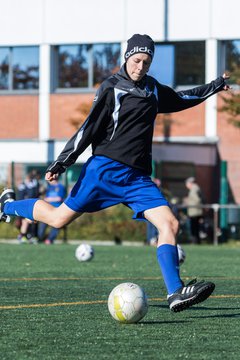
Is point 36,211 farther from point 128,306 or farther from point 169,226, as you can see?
point 128,306

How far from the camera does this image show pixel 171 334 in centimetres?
769

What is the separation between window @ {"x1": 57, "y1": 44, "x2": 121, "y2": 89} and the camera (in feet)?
120

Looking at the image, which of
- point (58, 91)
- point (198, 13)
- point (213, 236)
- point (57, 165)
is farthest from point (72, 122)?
point (57, 165)

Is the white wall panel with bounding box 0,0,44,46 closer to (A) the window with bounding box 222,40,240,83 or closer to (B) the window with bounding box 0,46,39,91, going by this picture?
(B) the window with bounding box 0,46,39,91

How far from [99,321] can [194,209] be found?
66.9ft

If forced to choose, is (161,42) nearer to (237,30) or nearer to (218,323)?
(237,30)

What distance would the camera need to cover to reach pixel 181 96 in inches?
382

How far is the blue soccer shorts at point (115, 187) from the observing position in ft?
29.2

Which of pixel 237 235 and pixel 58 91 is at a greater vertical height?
pixel 58 91

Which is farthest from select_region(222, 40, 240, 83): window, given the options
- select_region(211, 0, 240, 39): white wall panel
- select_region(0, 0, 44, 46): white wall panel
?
select_region(0, 0, 44, 46): white wall panel

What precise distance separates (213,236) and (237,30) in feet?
26.7

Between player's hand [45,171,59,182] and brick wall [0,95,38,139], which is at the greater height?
brick wall [0,95,38,139]

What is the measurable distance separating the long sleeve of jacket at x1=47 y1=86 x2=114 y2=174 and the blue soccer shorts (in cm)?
16

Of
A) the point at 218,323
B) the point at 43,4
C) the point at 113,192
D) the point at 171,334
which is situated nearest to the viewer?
the point at 171,334
